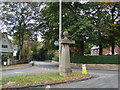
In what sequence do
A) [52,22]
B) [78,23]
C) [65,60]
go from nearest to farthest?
[65,60], [78,23], [52,22]

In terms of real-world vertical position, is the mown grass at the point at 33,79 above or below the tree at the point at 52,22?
below

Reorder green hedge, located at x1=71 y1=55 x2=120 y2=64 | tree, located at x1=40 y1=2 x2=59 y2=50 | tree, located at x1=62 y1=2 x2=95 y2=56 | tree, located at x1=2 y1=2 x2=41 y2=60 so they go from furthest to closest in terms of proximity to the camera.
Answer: tree, located at x1=2 y1=2 x2=41 y2=60 → green hedge, located at x1=71 y1=55 x2=120 y2=64 → tree, located at x1=40 y1=2 x2=59 y2=50 → tree, located at x1=62 y1=2 x2=95 y2=56

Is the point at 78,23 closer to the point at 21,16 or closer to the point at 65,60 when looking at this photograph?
the point at 65,60

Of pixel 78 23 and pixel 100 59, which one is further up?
pixel 78 23

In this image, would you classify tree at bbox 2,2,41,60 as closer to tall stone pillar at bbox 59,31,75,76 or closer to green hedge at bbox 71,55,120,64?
green hedge at bbox 71,55,120,64

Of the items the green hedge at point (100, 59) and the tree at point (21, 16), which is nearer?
the green hedge at point (100, 59)

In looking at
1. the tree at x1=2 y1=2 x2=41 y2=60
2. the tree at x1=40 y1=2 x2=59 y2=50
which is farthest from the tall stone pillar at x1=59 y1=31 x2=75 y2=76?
the tree at x1=2 y1=2 x2=41 y2=60

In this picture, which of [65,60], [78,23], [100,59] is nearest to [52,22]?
[78,23]

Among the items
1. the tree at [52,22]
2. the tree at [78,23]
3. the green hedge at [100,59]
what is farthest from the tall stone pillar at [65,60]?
the green hedge at [100,59]

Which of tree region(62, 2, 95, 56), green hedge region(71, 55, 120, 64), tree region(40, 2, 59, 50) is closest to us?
tree region(62, 2, 95, 56)

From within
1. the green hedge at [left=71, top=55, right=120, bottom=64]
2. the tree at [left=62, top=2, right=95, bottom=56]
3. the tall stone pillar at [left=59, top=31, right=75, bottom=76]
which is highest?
the tree at [left=62, top=2, right=95, bottom=56]

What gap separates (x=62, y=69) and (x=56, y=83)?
3.13 metres

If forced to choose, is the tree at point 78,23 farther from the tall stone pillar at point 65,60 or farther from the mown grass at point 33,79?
the mown grass at point 33,79

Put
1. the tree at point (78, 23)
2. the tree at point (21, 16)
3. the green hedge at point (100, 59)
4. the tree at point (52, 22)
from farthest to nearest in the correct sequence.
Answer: the tree at point (21, 16) < the green hedge at point (100, 59) < the tree at point (52, 22) < the tree at point (78, 23)
